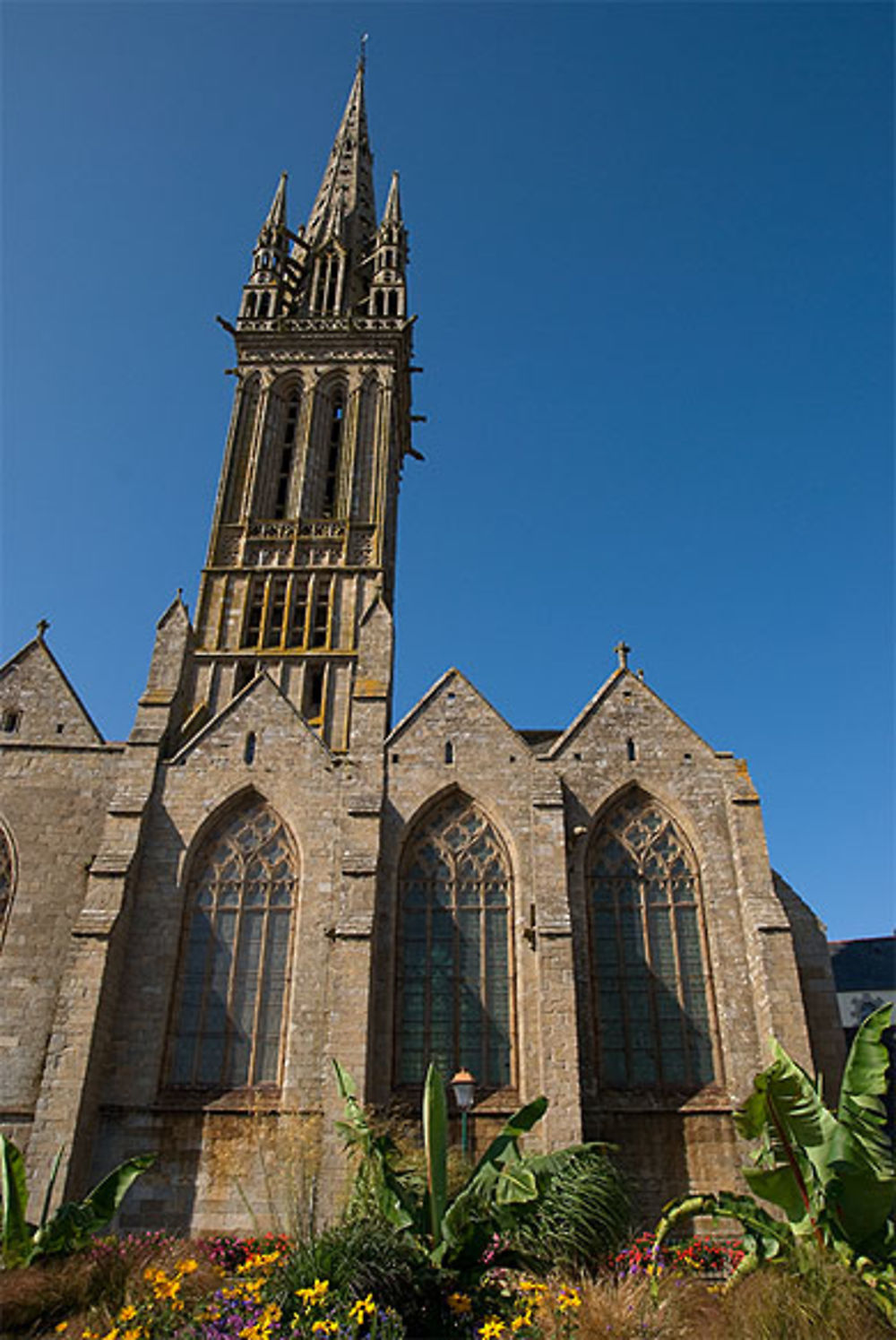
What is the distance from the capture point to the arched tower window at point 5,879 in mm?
19109

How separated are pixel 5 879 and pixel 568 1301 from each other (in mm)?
15142

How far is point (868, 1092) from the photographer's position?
1181 cm

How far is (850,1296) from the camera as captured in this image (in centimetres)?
936

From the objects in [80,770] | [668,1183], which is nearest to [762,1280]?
[668,1183]

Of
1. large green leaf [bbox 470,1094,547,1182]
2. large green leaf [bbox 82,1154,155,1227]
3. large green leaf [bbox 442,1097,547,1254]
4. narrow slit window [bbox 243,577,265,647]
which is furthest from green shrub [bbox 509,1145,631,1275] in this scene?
narrow slit window [bbox 243,577,265,647]

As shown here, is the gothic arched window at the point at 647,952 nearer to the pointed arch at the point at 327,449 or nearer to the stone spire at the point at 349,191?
the pointed arch at the point at 327,449

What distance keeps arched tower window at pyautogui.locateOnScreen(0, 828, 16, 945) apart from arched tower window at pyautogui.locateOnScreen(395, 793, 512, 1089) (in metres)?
8.23

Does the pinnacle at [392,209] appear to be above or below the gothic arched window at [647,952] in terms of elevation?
above

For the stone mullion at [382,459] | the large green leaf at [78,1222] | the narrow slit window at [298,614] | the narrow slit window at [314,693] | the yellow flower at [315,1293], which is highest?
the stone mullion at [382,459]

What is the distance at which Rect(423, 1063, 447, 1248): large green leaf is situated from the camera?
11289 mm

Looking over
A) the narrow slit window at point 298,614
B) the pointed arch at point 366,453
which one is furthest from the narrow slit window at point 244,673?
the pointed arch at point 366,453

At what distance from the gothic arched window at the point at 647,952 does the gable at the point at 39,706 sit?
12.1m

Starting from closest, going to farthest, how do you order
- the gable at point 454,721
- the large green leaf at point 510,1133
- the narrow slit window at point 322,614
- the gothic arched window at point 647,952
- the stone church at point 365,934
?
the large green leaf at point 510,1133, the stone church at point 365,934, the gothic arched window at point 647,952, the gable at point 454,721, the narrow slit window at point 322,614

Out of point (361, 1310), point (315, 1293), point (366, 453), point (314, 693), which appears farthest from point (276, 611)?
point (361, 1310)
